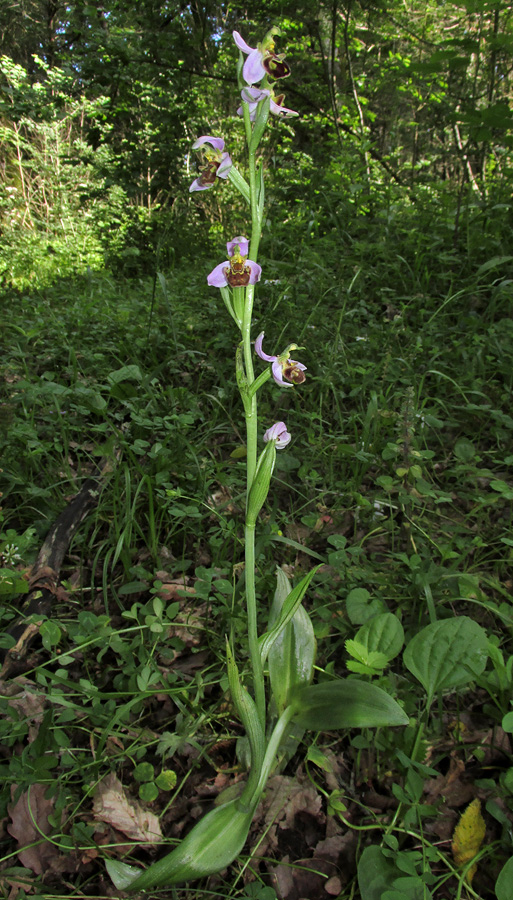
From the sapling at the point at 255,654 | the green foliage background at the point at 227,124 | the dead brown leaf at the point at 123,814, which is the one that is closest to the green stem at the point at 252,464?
the sapling at the point at 255,654

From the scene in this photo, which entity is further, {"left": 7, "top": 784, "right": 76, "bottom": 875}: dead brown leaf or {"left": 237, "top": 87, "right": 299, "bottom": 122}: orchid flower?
{"left": 237, "top": 87, "right": 299, "bottom": 122}: orchid flower

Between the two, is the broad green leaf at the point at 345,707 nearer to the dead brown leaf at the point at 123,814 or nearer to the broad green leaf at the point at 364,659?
the broad green leaf at the point at 364,659

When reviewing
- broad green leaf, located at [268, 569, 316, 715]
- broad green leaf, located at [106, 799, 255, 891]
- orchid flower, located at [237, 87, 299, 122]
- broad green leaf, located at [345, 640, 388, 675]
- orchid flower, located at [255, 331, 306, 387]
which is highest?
orchid flower, located at [237, 87, 299, 122]

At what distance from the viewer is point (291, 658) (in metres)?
1.49

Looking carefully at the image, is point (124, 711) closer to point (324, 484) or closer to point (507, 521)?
point (324, 484)

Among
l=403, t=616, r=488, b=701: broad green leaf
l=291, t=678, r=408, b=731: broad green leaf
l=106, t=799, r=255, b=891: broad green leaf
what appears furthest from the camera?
l=403, t=616, r=488, b=701: broad green leaf

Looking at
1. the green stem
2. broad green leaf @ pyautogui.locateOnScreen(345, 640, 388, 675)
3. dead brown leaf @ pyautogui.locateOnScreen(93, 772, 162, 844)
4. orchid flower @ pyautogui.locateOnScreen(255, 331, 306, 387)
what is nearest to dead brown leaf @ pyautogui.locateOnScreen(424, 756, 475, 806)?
broad green leaf @ pyautogui.locateOnScreen(345, 640, 388, 675)

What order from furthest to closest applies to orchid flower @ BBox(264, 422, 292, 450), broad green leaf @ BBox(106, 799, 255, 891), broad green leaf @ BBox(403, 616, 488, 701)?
orchid flower @ BBox(264, 422, 292, 450) → broad green leaf @ BBox(403, 616, 488, 701) → broad green leaf @ BBox(106, 799, 255, 891)

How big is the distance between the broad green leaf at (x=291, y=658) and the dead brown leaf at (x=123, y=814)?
415 millimetres

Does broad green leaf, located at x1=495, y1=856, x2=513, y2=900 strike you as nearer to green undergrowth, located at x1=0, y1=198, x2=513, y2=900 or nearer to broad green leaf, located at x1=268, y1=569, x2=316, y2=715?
green undergrowth, located at x1=0, y1=198, x2=513, y2=900

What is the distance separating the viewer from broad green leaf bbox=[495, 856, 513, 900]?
1.00m

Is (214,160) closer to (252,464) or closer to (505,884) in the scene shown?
(252,464)

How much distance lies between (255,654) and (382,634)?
0.37 meters

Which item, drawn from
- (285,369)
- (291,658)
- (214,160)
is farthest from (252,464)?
(214,160)
